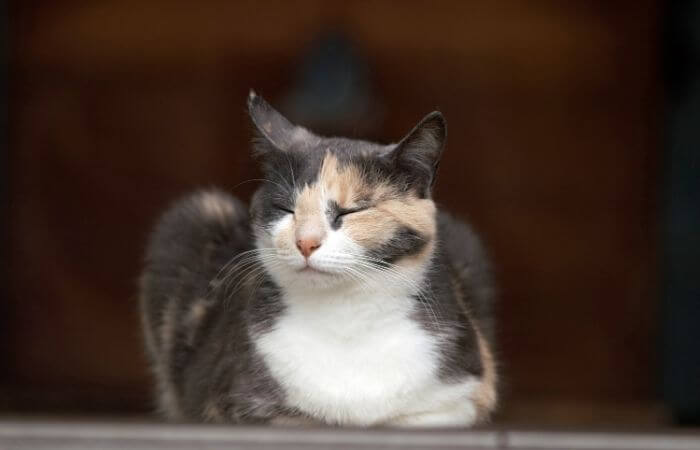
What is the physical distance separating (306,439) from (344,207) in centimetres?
49

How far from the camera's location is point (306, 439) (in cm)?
216

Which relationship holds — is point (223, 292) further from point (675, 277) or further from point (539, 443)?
point (675, 277)

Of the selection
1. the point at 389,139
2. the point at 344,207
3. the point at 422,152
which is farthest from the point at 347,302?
the point at 389,139

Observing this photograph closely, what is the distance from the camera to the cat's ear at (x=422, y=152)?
2.38 m

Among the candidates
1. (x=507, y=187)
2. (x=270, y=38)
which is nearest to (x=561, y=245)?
(x=507, y=187)

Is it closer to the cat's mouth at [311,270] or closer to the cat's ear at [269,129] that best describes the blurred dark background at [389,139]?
the cat's ear at [269,129]

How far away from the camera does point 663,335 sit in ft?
15.3

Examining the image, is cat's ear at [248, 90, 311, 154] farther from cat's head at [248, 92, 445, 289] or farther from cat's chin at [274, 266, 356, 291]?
cat's chin at [274, 266, 356, 291]

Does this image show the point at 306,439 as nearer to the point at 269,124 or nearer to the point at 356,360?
the point at 356,360

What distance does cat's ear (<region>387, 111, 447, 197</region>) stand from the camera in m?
2.38

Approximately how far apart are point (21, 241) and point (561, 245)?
2314 mm

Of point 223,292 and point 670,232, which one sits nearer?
point 223,292

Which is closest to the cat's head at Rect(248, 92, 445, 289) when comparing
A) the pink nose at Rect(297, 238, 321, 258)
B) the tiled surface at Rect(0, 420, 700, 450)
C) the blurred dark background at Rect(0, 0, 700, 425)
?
the pink nose at Rect(297, 238, 321, 258)

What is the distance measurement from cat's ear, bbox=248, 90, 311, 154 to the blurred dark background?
1986 mm
